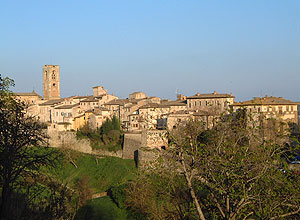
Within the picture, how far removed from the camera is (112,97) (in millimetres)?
56594

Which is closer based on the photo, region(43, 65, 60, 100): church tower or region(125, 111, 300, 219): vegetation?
region(125, 111, 300, 219): vegetation

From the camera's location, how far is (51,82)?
7256 cm

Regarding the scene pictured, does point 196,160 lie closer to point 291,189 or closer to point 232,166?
point 232,166

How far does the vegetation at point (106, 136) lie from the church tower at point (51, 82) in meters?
29.7

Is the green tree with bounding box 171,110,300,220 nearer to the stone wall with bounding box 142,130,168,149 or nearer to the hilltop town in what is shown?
the stone wall with bounding box 142,130,168,149

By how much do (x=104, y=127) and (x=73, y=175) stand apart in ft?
26.9

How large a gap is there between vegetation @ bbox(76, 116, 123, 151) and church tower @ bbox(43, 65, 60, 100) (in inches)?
1168

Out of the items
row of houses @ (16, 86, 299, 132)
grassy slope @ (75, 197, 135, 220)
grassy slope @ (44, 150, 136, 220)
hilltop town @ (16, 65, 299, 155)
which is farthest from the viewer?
row of houses @ (16, 86, 299, 132)

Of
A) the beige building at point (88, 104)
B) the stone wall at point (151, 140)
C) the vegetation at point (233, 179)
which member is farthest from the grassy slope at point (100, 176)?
the vegetation at point (233, 179)

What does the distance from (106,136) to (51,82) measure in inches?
1354

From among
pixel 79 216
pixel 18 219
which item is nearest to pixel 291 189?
pixel 18 219

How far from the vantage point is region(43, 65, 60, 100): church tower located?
7228 cm

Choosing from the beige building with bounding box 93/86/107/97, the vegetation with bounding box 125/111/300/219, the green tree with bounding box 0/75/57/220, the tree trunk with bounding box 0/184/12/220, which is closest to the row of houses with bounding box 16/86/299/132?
the beige building with bounding box 93/86/107/97

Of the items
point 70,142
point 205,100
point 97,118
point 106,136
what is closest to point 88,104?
point 97,118
